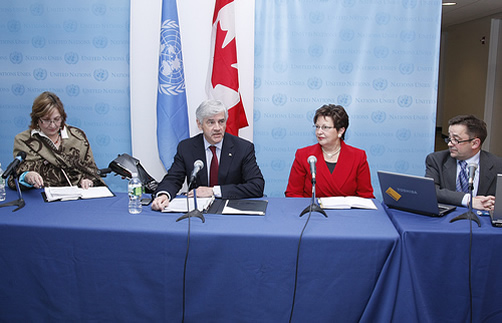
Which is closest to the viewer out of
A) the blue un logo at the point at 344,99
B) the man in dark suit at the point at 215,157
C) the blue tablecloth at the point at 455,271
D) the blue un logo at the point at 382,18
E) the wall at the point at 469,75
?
the blue tablecloth at the point at 455,271

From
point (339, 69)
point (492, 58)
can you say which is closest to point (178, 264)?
point (339, 69)

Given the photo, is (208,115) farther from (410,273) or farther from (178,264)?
(410,273)

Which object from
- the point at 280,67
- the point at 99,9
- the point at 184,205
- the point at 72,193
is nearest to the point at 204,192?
the point at 184,205

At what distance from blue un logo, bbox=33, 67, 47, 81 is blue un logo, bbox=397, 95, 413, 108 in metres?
3.42

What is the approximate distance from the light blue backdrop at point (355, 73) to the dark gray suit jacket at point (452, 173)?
1.33 m

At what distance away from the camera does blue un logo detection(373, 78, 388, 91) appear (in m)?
3.82

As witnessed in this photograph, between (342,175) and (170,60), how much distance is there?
6.14 ft

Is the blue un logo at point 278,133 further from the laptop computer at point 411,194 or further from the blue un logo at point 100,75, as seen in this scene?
the laptop computer at point 411,194

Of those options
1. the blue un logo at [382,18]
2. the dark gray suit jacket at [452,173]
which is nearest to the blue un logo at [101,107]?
the blue un logo at [382,18]

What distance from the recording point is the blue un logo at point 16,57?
157 inches

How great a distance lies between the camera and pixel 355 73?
12.5ft

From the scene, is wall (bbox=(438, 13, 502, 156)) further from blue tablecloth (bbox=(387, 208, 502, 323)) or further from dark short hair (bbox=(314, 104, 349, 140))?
blue tablecloth (bbox=(387, 208, 502, 323))

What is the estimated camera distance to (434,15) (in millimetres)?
3703

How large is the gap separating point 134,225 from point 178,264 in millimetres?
286
